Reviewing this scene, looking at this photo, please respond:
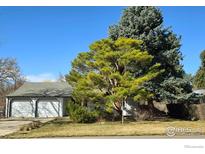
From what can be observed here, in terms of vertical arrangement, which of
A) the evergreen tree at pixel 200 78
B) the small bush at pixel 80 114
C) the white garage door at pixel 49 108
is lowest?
the small bush at pixel 80 114

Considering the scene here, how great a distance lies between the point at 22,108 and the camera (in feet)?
59.5

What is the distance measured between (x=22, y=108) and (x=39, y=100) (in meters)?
1.26

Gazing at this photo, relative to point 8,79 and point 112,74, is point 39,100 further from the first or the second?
point 112,74

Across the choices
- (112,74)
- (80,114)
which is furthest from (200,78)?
(80,114)

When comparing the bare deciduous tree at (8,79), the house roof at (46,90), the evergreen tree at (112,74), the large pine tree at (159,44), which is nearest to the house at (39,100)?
the house roof at (46,90)

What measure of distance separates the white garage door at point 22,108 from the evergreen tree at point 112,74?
12.9 ft

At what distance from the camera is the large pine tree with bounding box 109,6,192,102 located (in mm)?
13697

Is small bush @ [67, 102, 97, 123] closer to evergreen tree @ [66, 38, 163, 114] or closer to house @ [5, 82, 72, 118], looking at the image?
evergreen tree @ [66, 38, 163, 114]

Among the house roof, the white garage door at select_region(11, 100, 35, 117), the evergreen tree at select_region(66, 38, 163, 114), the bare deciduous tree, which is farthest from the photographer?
the house roof

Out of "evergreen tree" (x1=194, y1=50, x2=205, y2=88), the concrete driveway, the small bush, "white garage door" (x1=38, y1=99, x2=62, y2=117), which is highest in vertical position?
"evergreen tree" (x1=194, y1=50, x2=205, y2=88)

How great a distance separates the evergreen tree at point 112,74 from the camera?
12.5 metres

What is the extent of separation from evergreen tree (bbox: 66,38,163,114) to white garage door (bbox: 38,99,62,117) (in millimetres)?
3381

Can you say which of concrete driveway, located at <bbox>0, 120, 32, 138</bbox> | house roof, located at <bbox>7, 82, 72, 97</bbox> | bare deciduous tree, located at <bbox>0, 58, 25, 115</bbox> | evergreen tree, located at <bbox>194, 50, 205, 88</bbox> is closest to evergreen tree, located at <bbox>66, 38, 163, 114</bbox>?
bare deciduous tree, located at <bbox>0, 58, 25, 115</bbox>

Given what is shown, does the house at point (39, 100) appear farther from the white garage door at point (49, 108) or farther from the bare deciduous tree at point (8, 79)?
the bare deciduous tree at point (8, 79)
